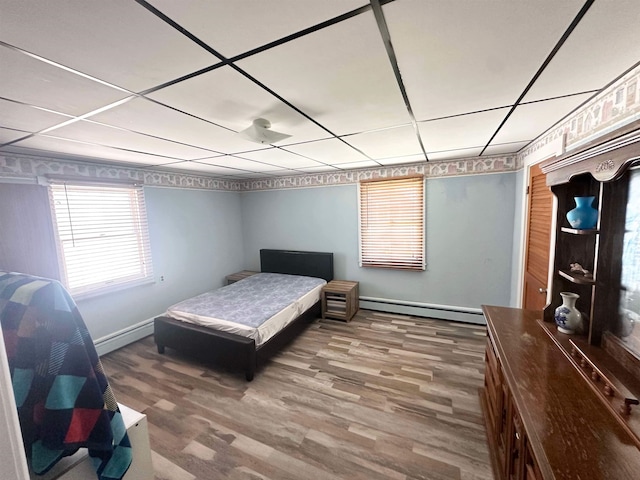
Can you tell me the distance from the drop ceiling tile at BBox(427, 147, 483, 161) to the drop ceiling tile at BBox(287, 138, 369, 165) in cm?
87

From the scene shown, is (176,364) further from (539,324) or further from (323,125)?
(539,324)

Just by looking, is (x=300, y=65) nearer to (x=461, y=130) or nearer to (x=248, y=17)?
(x=248, y=17)

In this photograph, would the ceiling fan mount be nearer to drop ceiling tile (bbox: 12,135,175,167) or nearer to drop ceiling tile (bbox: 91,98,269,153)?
drop ceiling tile (bbox: 91,98,269,153)

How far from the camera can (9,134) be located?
189 cm

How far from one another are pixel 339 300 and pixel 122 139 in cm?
323

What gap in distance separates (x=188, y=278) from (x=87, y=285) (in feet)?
4.26

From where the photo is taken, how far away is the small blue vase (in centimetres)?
138

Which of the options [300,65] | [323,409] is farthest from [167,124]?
[323,409]

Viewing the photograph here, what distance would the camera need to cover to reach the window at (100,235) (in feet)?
9.21

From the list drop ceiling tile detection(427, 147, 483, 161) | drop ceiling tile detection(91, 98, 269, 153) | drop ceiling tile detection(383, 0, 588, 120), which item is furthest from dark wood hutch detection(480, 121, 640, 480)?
drop ceiling tile detection(91, 98, 269, 153)

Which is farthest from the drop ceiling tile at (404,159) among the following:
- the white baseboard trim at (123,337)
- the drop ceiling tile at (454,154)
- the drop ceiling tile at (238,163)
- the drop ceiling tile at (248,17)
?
the white baseboard trim at (123,337)

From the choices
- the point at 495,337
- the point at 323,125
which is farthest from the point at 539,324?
the point at 323,125

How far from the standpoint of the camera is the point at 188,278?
4148mm

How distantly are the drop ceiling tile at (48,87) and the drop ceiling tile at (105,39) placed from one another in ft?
0.34
